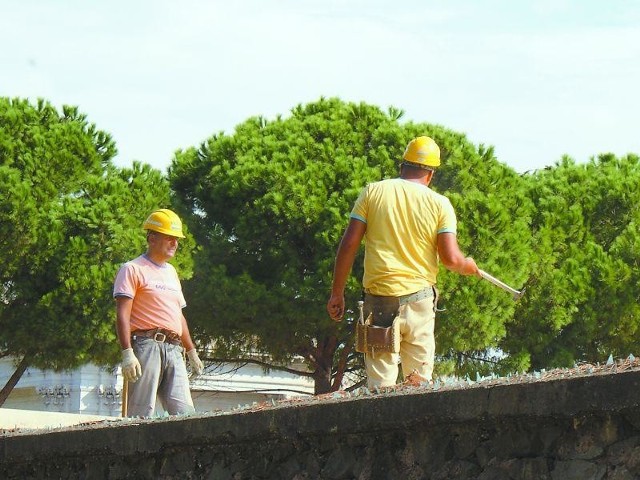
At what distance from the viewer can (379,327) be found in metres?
7.96

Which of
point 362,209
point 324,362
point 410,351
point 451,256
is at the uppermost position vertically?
point 362,209

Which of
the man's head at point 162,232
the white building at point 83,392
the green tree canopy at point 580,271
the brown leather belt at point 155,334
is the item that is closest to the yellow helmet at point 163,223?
the man's head at point 162,232

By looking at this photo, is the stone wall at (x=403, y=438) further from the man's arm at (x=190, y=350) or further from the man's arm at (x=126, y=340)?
the man's arm at (x=190, y=350)

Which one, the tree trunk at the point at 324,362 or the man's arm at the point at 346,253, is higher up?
the man's arm at the point at 346,253

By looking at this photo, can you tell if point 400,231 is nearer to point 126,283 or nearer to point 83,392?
point 126,283

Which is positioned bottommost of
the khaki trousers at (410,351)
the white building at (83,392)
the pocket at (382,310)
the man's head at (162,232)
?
the white building at (83,392)

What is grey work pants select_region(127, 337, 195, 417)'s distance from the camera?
9289 mm

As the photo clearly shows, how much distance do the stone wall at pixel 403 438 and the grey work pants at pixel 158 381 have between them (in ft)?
5.20

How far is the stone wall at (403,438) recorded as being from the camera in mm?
5039

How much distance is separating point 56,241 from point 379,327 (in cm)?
1685

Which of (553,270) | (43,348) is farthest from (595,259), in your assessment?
(43,348)

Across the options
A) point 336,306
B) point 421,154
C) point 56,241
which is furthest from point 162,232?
point 56,241

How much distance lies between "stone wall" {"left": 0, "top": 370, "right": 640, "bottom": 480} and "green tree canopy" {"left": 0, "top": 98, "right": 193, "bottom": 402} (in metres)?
16.4

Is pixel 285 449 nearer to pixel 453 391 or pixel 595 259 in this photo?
pixel 453 391
